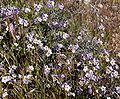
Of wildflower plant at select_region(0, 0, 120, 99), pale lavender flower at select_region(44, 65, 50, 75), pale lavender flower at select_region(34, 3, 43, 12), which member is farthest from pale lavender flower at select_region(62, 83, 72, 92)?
pale lavender flower at select_region(34, 3, 43, 12)

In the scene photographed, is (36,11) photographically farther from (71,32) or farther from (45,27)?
(71,32)

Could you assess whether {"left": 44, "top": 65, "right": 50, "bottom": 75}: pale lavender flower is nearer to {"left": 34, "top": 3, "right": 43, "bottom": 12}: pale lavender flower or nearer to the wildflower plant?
the wildflower plant

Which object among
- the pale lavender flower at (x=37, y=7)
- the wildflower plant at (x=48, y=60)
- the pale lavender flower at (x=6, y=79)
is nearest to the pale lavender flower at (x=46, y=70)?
the wildflower plant at (x=48, y=60)

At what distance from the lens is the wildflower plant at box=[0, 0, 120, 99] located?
8.93 ft

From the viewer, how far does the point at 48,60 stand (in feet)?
9.49

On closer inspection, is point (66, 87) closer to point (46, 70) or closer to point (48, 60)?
point (46, 70)

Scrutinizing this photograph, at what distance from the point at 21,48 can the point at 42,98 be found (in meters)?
0.48

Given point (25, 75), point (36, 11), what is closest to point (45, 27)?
point (36, 11)

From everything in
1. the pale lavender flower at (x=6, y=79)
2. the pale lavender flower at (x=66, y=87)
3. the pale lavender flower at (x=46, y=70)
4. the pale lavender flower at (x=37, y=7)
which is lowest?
the pale lavender flower at (x=66, y=87)

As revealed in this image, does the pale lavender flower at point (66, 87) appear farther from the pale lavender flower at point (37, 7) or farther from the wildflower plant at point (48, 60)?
the pale lavender flower at point (37, 7)

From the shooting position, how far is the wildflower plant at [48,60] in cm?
272

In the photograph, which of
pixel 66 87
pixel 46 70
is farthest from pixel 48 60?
pixel 66 87

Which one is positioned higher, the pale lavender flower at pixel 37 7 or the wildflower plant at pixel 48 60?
the pale lavender flower at pixel 37 7

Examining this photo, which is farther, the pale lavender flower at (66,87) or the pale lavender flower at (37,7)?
the pale lavender flower at (37,7)
